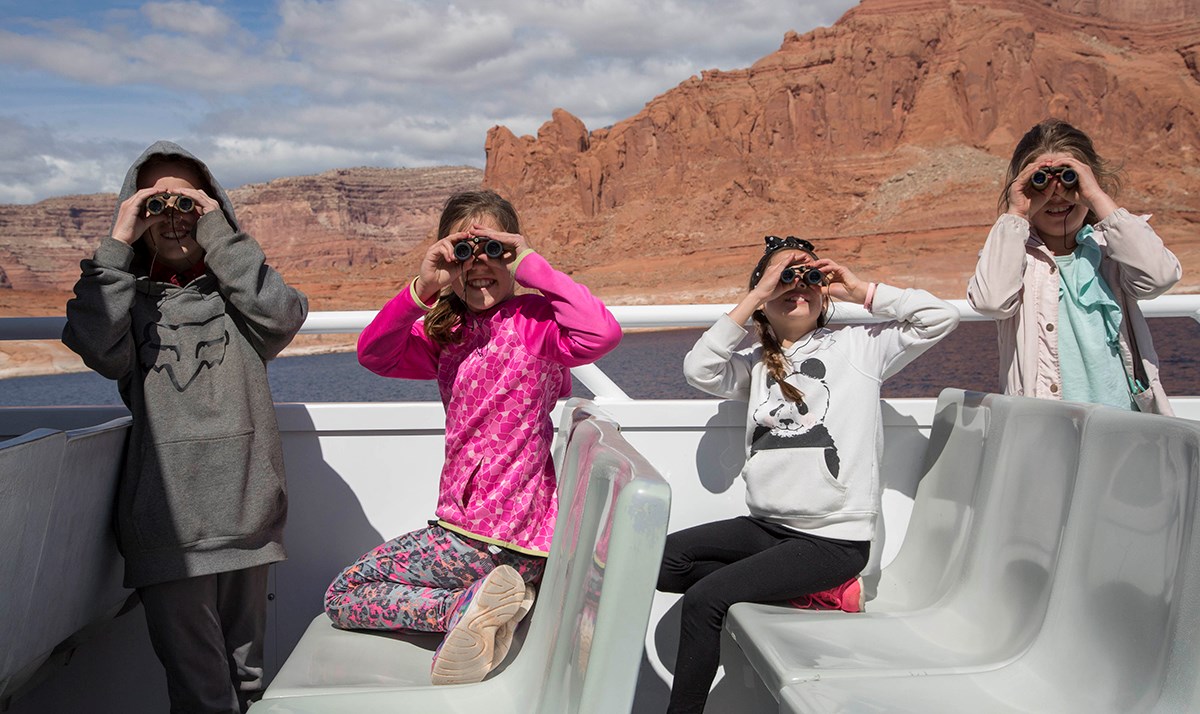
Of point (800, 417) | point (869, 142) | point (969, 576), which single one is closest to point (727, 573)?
point (800, 417)

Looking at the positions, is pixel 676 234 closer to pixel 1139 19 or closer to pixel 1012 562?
pixel 1139 19

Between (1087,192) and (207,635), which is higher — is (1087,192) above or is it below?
above

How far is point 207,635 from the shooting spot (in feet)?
6.97

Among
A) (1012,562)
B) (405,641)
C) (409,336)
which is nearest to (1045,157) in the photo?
(1012,562)

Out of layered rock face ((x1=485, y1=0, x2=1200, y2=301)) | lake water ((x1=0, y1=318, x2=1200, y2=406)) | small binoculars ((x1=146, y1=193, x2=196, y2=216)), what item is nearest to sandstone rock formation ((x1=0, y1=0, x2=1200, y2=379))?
layered rock face ((x1=485, y1=0, x2=1200, y2=301))

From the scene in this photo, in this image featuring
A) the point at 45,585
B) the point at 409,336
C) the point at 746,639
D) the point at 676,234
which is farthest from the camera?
the point at 676,234

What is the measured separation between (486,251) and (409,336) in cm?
34

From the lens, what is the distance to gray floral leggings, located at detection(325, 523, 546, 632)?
2043 millimetres

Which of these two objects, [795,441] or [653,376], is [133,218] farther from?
[653,376]

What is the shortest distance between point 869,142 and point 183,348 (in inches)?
3555

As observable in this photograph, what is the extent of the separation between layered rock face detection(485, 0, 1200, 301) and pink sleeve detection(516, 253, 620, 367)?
204 ft

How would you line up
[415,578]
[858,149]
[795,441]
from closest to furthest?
[415,578]
[795,441]
[858,149]

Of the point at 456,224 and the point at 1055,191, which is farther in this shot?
the point at 1055,191

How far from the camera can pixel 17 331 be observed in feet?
8.61
